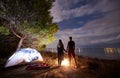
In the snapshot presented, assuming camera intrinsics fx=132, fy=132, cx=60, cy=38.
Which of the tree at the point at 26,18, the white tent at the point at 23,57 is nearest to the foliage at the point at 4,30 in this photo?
the tree at the point at 26,18

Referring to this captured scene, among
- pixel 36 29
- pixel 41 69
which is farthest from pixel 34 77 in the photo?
pixel 36 29

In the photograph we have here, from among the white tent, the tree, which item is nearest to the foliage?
the tree

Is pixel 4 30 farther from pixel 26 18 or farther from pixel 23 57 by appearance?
pixel 23 57

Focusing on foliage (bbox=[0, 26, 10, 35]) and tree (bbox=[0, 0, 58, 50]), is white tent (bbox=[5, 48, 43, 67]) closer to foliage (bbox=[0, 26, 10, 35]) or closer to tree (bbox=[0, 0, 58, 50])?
tree (bbox=[0, 0, 58, 50])

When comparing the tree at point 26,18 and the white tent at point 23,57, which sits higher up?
the tree at point 26,18

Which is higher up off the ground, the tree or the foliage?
the tree

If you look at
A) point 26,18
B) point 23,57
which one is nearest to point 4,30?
point 26,18

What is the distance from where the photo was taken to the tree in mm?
13352

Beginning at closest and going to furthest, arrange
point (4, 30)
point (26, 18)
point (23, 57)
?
point (23, 57), point (4, 30), point (26, 18)

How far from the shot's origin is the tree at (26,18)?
13352 millimetres

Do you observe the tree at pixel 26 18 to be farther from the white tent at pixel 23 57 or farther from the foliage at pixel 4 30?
the white tent at pixel 23 57

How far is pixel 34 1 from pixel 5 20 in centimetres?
374

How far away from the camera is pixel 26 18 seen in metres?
14.0

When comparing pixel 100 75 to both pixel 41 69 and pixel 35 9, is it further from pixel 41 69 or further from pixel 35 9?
pixel 35 9
